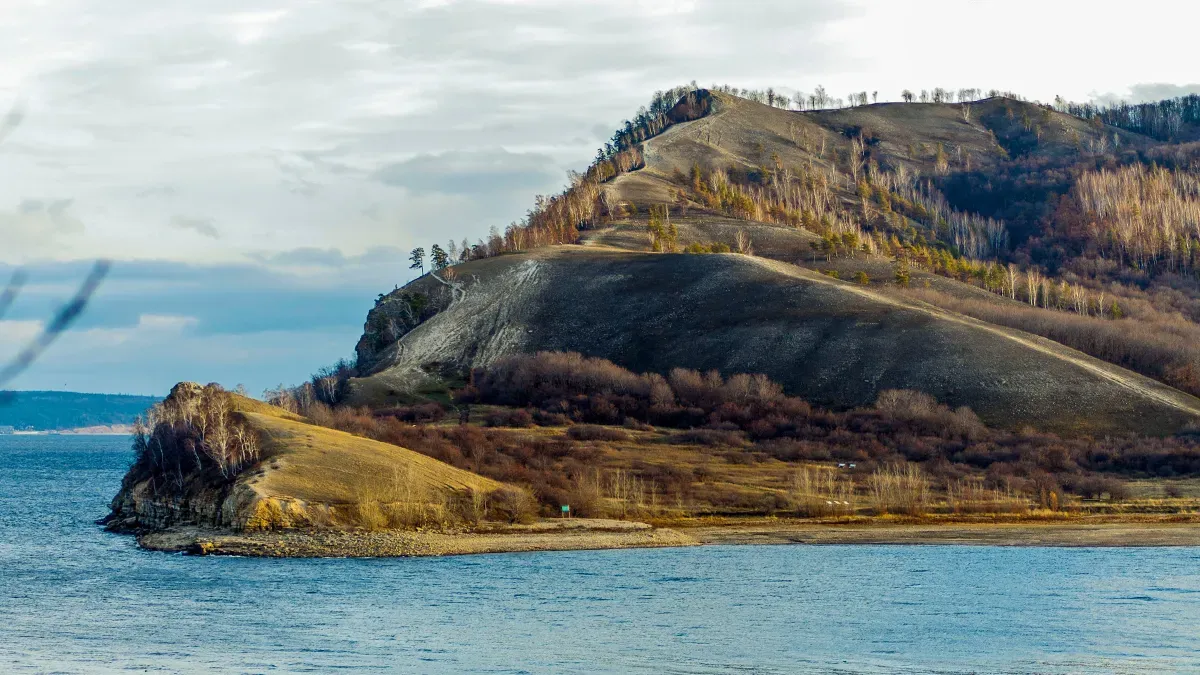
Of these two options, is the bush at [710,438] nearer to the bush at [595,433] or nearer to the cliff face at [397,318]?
the bush at [595,433]

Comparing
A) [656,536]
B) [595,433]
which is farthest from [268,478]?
[595,433]

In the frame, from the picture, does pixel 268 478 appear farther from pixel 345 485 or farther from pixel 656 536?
pixel 656 536

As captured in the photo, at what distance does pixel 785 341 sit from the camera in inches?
6407

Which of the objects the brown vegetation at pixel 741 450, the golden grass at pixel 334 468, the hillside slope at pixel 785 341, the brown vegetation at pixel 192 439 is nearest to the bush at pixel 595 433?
the brown vegetation at pixel 741 450

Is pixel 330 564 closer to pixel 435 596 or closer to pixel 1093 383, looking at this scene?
pixel 435 596

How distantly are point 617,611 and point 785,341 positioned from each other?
108 m

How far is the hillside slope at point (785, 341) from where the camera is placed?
13862 cm

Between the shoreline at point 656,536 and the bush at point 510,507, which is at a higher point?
the bush at point 510,507

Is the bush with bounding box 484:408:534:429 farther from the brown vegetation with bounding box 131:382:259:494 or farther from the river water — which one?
the river water

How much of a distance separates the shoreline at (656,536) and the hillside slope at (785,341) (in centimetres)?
4277

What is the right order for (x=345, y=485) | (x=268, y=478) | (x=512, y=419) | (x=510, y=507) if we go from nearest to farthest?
(x=268, y=478), (x=345, y=485), (x=510, y=507), (x=512, y=419)

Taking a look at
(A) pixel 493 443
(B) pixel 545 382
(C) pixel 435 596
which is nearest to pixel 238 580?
(C) pixel 435 596

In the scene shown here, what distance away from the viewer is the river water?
150 feet

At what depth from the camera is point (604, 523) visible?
92938mm
